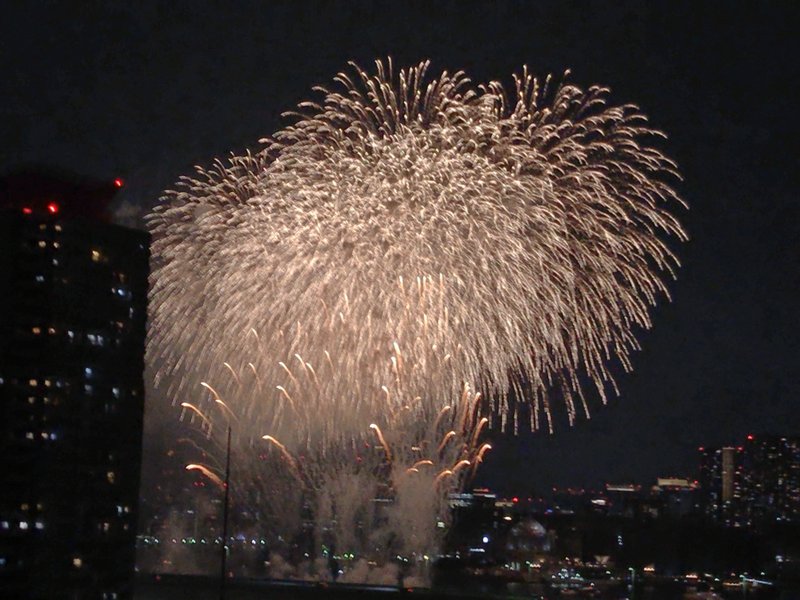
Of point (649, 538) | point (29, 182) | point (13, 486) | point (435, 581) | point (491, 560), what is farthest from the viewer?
point (649, 538)

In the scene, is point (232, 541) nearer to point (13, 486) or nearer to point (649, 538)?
point (13, 486)

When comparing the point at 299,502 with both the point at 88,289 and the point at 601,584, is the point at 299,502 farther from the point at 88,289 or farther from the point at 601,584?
the point at 601,584

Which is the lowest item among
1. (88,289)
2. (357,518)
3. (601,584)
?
(601,584)

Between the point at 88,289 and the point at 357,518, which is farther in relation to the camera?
the point at 357,518

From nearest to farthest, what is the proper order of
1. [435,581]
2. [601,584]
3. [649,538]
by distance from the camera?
1. [435,581]
2. [601,584]
3. [649,538]

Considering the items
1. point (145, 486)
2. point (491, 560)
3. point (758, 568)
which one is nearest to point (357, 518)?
point (145, 486)

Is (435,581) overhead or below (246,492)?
below

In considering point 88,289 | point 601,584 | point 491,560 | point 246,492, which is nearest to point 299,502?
point 246,492
